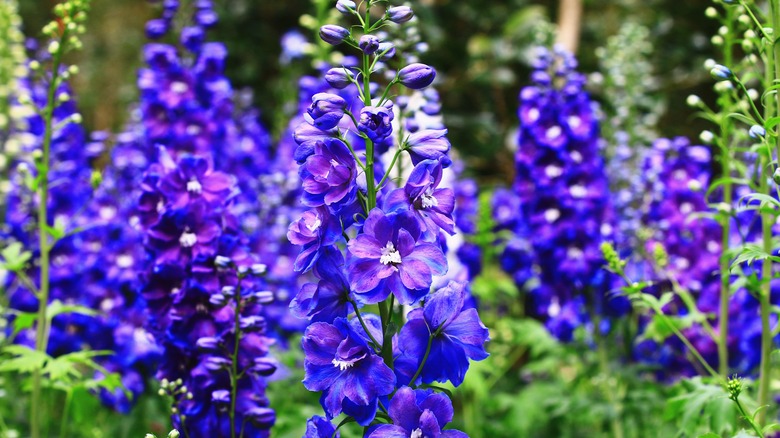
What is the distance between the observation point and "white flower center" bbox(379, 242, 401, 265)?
189 cm

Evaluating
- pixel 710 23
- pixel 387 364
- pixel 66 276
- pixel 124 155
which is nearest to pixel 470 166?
pixel 710 23

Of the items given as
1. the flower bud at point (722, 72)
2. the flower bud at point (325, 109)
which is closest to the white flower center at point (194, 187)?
the flower bud at point (325, 109)

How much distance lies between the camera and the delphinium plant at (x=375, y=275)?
189 cm

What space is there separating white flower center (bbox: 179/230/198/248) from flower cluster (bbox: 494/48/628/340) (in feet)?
6.17

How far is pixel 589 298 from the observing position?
412 centimetres

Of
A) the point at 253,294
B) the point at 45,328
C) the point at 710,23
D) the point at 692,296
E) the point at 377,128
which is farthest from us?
the point at 710,23

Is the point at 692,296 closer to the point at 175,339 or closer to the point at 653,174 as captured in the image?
the point at 653,174

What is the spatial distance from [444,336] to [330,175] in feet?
1.54

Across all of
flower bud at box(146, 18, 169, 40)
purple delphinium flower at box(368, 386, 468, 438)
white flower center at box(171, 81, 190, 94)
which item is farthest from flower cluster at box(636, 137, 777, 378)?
flower bud at box(146, 18, 169, 40)

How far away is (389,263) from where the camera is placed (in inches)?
74.9

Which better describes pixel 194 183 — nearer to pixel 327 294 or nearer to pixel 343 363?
pixel 327 294

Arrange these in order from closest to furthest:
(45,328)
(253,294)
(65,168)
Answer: (253,294), (45,328), (65,168)

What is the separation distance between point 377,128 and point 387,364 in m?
0.57

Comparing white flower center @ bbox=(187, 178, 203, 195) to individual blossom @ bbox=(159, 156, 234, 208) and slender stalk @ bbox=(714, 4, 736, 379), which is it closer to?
individual blossom @ bbox=(159, 156, 234, 208)
